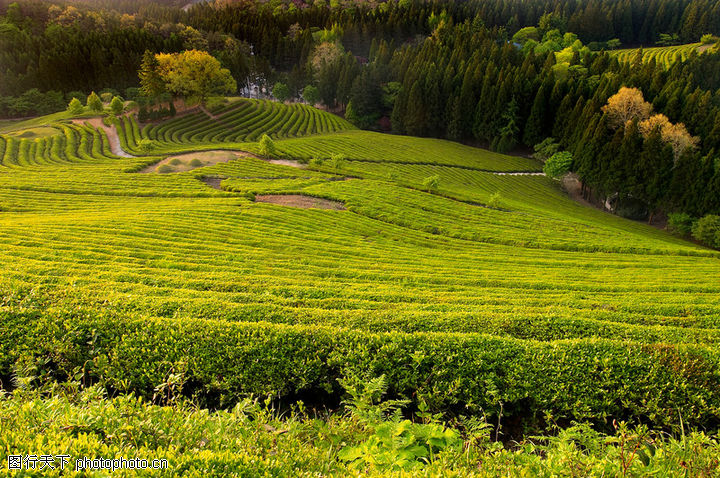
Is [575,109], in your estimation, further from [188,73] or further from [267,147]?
[188,73]

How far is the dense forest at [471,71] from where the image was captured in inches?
1984

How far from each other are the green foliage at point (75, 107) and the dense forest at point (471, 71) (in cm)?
1407

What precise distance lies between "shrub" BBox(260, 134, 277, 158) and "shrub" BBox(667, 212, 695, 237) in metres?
53.0

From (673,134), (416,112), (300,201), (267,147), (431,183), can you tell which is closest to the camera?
(300,201)

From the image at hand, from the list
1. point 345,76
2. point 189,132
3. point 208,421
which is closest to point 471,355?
point 208,421

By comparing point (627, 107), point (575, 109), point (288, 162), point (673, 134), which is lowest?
point (288, 162)

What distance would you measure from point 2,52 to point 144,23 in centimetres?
4079

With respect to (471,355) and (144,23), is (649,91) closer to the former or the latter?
(471,355)

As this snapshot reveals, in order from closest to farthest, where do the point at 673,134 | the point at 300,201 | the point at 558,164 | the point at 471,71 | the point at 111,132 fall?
the point at 300,201, the point at 673,134, the point at 558,164, the point at 111,132, the point at 471,71

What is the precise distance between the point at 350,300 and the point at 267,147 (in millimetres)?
40353

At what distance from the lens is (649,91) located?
62.1 meters

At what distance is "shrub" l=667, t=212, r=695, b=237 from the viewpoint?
43.9 m

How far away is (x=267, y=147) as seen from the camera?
1864 inches

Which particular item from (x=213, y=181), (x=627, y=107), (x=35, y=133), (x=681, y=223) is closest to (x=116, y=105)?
(x=35, y=133)
